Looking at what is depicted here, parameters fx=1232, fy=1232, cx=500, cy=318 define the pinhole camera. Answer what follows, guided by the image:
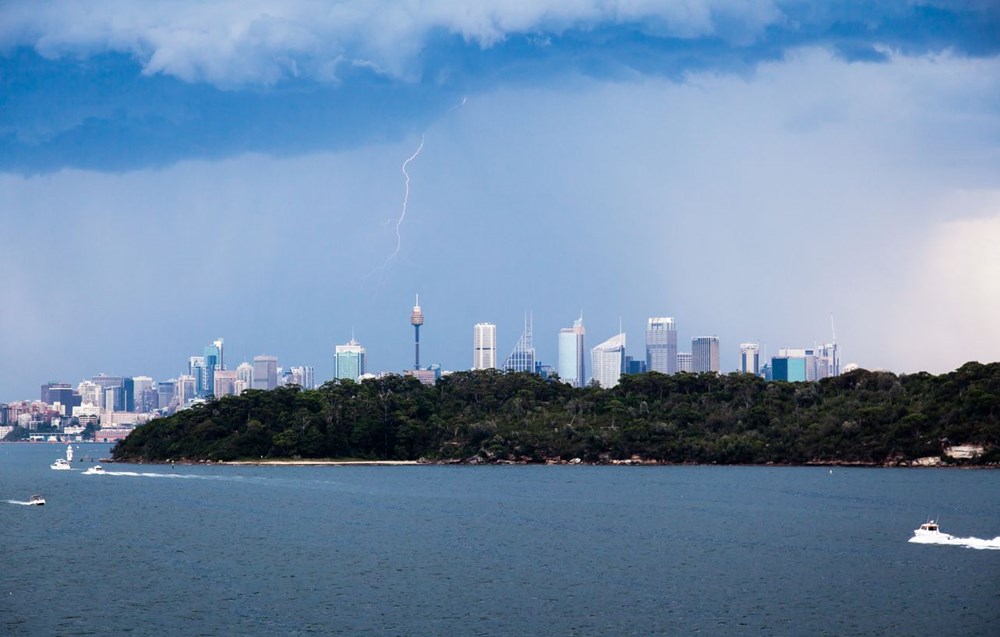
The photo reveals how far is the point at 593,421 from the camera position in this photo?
546 feet

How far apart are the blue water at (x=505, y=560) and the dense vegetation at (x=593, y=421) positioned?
26018 millimetres

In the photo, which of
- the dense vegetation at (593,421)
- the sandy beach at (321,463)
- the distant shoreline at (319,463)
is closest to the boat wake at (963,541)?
the dense vegetation at (593,421)

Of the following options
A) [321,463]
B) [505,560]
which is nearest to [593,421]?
[321,463]

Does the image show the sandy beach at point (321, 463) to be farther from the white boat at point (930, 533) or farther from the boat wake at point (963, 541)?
the boat wake at point (963, 541)

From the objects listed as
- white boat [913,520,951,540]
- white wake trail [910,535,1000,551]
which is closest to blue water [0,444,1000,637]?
white wake trail [910,535,1000,551]

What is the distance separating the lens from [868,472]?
134 meters

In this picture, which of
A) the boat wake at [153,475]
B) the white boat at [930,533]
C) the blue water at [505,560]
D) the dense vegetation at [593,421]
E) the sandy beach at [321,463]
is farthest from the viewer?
the sandy beach at [321,463]

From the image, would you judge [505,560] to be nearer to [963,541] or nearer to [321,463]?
[963,541]

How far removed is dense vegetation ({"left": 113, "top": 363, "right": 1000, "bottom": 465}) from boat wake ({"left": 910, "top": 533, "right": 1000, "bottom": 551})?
219ft

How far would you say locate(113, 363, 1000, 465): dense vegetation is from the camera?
146 m

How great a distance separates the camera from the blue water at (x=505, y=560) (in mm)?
52625

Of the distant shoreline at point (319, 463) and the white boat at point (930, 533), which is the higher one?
the distant shoreline at point (319, 463)

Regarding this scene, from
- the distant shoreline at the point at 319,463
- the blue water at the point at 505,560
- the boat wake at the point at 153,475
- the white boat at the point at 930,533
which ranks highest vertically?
the distant shoreline at the point at 319,463

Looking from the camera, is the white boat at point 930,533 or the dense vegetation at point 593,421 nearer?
the white boat at point 930,533
